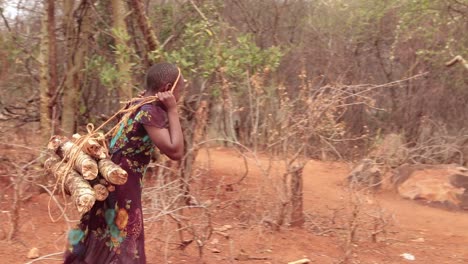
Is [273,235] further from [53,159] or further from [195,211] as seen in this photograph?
[53,159]

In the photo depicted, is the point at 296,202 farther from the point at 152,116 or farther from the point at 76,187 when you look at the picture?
Answer: the point at 76,187

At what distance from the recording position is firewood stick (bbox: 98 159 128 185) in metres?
2.42

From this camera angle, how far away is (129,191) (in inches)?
105

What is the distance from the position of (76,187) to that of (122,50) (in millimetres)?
2946

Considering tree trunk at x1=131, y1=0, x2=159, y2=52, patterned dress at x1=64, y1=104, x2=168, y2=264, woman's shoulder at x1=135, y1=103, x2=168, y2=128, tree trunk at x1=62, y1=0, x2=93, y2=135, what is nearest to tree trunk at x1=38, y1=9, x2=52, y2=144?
tree trunk at x1=62, y1=0, x2=93, y2=135

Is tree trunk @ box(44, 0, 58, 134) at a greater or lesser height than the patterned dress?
greater

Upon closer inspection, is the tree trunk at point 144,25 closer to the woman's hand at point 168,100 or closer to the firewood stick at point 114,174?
the woman's hand at point 168,100

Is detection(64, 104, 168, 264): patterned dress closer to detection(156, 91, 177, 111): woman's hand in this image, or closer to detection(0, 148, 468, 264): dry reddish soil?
detection(156, 91, 177, 111): woman's hand

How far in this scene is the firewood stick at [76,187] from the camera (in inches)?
93.7

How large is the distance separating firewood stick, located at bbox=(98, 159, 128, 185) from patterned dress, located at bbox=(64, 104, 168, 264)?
16 cm

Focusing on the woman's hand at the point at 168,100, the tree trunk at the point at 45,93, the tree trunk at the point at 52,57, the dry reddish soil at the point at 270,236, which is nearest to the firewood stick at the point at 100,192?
the woman's hand at the point at 168,100

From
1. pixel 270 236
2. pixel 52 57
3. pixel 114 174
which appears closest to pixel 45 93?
pixel 52 57

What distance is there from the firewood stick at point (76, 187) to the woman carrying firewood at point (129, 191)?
0.18 m

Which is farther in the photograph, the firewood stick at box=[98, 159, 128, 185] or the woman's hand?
the woman's hand
